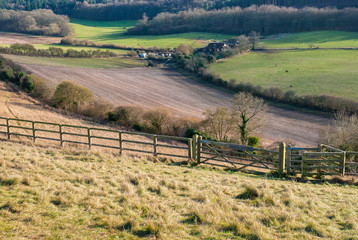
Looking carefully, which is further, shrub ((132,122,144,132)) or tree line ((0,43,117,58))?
tree line ((0,43,117,58))

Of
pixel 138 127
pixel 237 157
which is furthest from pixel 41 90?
pixel 237 157

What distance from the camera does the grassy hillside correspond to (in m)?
7.82

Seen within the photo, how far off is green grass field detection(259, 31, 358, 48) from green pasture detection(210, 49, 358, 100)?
348 inches

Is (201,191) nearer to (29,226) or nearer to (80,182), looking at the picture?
(80,182)

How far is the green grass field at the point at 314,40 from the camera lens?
308 feet

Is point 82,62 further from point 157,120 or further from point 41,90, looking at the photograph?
point 157,120

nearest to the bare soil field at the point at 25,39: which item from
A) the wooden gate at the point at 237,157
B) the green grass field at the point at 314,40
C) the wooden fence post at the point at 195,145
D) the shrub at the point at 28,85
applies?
the shrub at the point at 28,85

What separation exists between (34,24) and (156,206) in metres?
151

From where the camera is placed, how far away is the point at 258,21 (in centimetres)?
13312

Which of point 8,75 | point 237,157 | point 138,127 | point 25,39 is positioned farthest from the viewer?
point 25,39

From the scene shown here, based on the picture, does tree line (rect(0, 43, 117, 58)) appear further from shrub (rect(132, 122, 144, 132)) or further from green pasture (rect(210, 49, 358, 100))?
shrub (rect(132, 122, 144, 132))

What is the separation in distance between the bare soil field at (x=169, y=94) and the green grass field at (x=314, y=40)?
135 ft

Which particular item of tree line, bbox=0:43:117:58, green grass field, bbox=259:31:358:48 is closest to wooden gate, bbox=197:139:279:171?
green grass field, bbox=259:31:358:48

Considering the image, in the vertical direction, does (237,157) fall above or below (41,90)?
above
